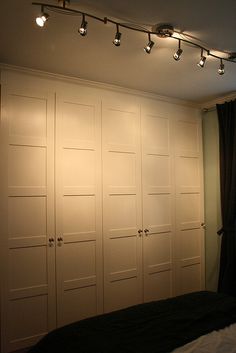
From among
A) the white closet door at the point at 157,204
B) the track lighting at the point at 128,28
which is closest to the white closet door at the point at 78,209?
the white closet door at the point at 157,204

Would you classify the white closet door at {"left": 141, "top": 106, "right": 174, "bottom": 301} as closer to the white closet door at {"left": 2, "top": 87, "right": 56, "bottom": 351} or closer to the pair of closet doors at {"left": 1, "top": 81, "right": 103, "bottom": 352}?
the pair of closet doors at {"left": 1, "top": 81, "right": 103, "bottom": 352}

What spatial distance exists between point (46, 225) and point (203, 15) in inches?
79.8

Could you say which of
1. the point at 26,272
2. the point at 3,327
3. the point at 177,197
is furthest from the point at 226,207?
the point at 3,327

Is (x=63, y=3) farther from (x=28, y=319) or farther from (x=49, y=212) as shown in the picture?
(x=28, y=319)

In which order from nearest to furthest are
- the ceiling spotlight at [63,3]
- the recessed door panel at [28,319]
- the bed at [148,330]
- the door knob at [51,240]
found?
the bed at [148,330] < the ceiling spotlight at [63,3] < the recessed door panel at [28,319] < the door knob at [51,240]

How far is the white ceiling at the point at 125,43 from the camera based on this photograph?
5.63 feet

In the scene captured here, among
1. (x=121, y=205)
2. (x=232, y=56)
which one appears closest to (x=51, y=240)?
(x=121, y=205)

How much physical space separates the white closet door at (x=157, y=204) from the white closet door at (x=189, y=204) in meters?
0.15

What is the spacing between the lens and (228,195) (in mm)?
3232

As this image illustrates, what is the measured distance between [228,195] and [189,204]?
0.48 metres

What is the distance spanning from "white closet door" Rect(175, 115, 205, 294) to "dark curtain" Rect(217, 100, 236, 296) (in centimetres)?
33

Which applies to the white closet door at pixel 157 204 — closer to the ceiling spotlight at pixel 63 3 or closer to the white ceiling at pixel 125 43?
the white ceiling at pixel 125 43

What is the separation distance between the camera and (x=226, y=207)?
326 centimetres

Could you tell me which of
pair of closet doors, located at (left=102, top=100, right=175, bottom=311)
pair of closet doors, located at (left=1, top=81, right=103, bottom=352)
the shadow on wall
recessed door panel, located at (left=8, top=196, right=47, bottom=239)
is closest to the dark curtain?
the shadow on wall
